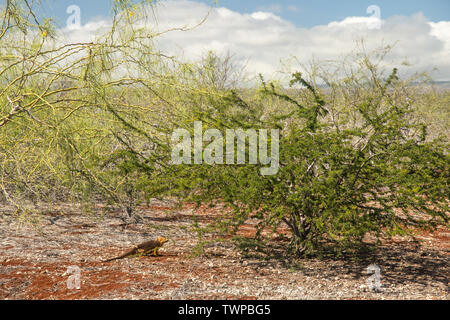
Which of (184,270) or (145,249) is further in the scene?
(145,249)

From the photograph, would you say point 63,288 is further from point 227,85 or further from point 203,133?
point 227,85

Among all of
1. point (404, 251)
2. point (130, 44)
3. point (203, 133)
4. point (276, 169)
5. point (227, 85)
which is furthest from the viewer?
point (227, 85)

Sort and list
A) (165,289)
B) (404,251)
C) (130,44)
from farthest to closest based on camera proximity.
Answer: (404,251), (130,44), (165,289)

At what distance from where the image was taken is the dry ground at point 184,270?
465 centimetres

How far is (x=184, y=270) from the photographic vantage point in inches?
217

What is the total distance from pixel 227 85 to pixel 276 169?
11447mm

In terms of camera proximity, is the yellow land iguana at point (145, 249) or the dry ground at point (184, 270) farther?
the yellow land iguana at point (145, 249)

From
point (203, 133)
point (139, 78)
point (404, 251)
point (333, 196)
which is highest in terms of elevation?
point (139, 78)

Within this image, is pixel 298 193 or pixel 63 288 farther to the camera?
pixel 298 193

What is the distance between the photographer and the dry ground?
4652 mm

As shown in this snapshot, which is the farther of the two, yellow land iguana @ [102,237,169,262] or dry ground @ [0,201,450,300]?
yellow land iguana @ [102,237,169,262]

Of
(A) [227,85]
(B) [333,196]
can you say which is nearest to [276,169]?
(B) [333,196]

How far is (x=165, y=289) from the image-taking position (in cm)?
468

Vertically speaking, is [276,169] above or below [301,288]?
above
